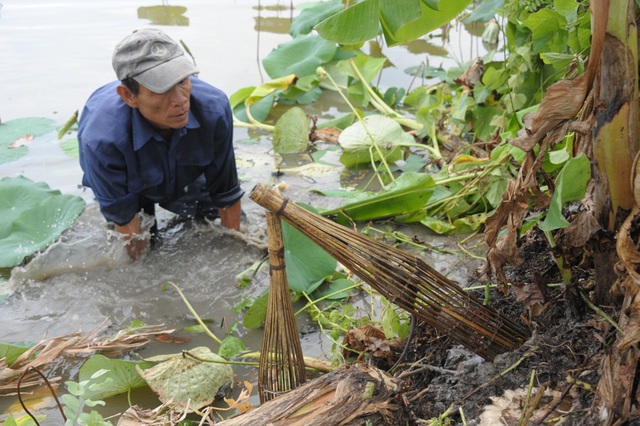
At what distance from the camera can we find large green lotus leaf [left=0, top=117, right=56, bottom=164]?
4074mm

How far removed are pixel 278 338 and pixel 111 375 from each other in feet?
2.07

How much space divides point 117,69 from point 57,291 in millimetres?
999

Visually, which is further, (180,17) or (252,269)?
(180,17)

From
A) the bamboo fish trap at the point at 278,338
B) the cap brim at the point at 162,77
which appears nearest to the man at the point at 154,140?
the cap brim at the point at 162,77

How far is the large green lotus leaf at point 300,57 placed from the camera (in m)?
4.59

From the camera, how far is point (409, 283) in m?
1.85

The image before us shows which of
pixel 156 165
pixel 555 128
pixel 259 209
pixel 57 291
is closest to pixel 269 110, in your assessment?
pixel 259 209

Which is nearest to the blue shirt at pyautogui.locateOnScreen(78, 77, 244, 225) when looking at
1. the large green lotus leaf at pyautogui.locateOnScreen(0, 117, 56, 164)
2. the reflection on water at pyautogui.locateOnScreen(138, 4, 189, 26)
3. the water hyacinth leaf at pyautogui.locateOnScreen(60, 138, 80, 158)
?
the water hyacinth leaf at pyautogui.locateOnScreen(60, 138, 80, 158)

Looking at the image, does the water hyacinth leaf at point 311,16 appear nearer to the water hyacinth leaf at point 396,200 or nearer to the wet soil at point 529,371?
the water hyacinth leaf at point 396,200

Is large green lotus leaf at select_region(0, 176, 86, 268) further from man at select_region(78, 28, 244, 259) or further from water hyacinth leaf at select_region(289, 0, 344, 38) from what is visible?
water hyacinth leaf at select_region(289, 0, 344, 38)

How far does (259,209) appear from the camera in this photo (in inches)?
143

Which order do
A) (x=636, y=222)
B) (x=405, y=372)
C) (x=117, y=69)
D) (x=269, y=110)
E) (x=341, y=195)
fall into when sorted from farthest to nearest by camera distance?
(x=269, y=110) → (x=341, y=195) → (x=117, y=69) → (x=405, y=372) → (x=636, y=222)

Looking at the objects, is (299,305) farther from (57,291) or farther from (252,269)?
(57,291)

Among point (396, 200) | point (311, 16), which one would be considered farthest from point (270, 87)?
point (396, 200)
